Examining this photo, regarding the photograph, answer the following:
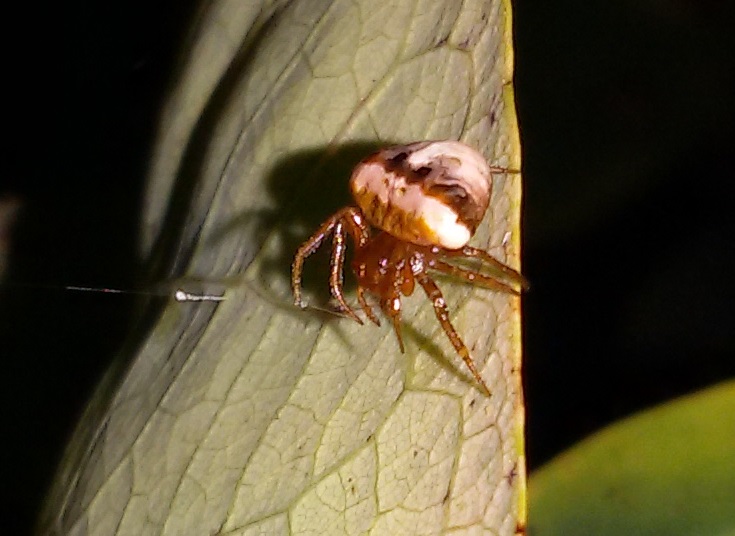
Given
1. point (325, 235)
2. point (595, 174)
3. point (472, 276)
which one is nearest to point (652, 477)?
point (472, 276)

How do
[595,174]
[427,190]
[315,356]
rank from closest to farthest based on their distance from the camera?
[315,356], [427,190], [595,174]

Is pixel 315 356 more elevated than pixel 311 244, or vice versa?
pixel 311 244

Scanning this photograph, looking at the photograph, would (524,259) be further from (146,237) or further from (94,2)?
(94,2)

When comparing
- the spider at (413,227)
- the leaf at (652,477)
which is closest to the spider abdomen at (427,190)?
the spider at (413,227)

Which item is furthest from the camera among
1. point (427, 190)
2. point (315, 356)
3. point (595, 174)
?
point (595, 174)

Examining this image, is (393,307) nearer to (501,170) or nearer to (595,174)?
(501,170)

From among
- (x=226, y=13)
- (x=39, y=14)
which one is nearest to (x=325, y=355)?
(x=226, y=13)

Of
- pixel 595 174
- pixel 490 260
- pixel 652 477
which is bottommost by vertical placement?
Result: pixel 652 477

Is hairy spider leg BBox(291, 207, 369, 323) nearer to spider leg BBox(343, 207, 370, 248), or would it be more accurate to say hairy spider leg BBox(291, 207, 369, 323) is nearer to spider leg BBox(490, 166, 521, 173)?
spider leg BBox(343, 207, 370, 248)
